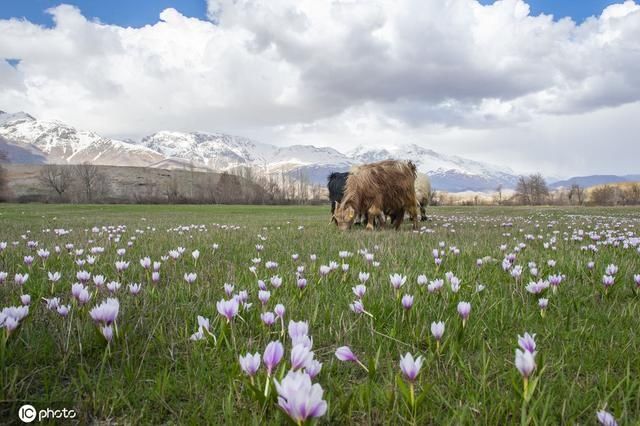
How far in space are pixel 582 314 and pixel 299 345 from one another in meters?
2.71

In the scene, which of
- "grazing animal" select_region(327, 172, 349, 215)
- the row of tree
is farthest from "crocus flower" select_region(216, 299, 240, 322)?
the row of tree

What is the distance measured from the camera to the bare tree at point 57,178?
315 ft

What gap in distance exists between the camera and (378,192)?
11.6 meters

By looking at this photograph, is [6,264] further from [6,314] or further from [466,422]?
[466,422]

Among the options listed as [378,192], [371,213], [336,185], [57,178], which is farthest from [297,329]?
[57,178]

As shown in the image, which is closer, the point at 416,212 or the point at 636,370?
the point at 636,370

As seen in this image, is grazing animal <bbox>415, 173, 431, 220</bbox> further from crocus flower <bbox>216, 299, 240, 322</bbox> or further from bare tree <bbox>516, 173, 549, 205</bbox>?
bare tree <bbox>516, 173, 549, 205</bbox>

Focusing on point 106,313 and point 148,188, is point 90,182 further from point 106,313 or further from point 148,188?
point 106,313

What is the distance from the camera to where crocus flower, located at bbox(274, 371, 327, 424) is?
1132 millimetres

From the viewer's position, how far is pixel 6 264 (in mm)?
5027

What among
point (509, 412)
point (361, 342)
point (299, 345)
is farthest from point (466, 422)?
point (361, 342)

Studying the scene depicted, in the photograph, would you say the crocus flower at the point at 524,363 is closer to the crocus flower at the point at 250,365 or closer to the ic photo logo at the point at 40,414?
the crocus flower at the point at 250,365

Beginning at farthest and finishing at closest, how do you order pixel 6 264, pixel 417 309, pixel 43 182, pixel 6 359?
pixel 43 182
pixel 6 264
pixel 417 309
pixel 6 359

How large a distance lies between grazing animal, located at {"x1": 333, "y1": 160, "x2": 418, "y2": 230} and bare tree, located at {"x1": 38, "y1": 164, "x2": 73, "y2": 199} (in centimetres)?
10283
